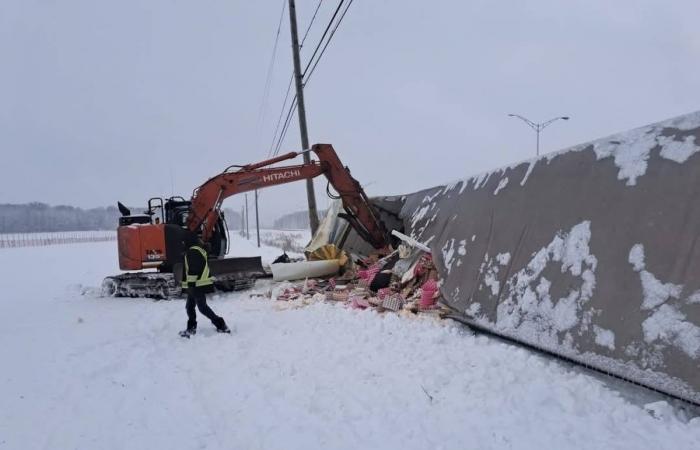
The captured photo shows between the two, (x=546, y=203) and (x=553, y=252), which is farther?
(x=546, y=203)

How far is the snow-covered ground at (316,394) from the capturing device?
12.5 ft

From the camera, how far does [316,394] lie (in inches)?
184

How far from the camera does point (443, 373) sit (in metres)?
4.98

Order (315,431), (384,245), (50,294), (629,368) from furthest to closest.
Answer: (50,294)
(384,245)
(629,368)
(315,431)

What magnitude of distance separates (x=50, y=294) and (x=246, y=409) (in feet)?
38.1

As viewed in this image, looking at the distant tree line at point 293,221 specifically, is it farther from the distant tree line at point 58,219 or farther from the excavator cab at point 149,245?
the excavator cab at point 149,245

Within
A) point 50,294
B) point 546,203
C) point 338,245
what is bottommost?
point 50,294

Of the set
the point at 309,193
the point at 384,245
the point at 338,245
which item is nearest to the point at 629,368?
the point at 384,245

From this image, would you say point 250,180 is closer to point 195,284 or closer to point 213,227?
point 213,227

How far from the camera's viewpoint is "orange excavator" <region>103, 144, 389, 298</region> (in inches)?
422

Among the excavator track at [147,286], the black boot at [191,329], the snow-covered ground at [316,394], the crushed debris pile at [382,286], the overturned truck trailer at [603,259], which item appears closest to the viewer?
the snow-covered ground at [316,394]

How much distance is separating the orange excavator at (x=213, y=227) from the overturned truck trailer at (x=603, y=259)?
4.03 m

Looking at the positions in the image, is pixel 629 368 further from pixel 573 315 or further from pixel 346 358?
pixel 346 358

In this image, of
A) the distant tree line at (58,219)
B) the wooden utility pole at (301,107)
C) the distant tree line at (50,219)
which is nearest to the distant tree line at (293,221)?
the distant tree line at (58,219)
